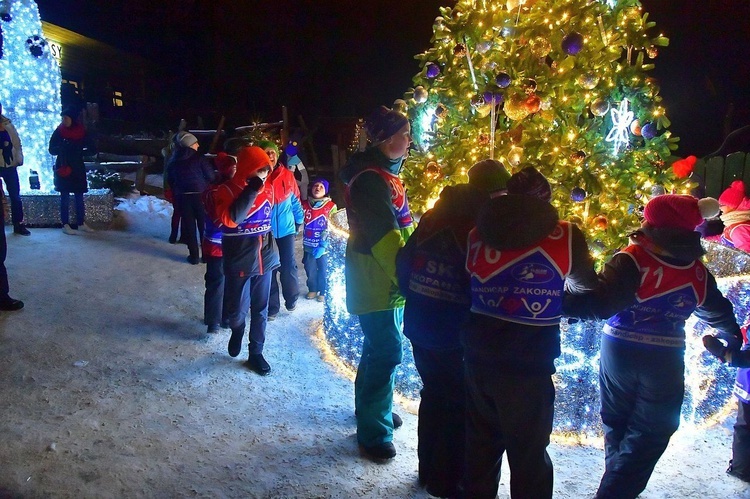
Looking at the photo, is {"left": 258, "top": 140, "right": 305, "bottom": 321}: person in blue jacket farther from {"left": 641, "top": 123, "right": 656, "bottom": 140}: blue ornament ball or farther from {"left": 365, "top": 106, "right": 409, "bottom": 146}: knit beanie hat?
{"left": 641, "top": 123, "right": 656, "bottom": 140}: blue ornament ball

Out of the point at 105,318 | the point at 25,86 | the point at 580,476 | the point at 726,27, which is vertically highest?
the point at 726,27

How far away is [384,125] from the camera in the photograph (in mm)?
3283

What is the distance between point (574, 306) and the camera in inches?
110

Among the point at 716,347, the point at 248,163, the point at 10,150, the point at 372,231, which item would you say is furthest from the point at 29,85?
the point at 716,347

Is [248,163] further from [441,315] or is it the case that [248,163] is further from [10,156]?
[10,156]

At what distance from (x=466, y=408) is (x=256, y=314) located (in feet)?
8.02

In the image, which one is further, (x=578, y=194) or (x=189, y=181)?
(x=189, y=181)

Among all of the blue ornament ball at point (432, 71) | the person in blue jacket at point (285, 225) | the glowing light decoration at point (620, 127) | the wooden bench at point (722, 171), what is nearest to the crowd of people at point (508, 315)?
the glowing light decoration at point (620, 127)

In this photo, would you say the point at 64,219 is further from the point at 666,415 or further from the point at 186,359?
the point at 666,415

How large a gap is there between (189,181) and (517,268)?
21.0 ft

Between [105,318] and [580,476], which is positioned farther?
[105,318]

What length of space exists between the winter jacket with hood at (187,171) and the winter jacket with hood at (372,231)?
504 cm

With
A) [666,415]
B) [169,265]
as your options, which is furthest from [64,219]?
[666,415]

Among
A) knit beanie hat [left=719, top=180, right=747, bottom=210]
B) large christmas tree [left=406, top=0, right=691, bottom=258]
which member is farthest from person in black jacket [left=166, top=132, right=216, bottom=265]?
knit beanie hat [left=719, top=180, right=747, bottom=210]
